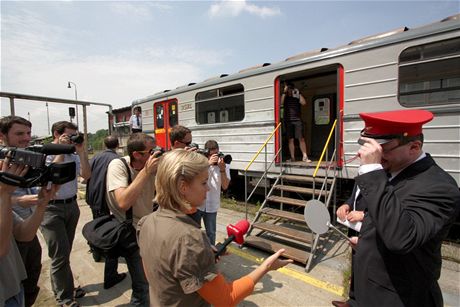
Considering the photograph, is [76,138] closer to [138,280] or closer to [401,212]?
[138,280]

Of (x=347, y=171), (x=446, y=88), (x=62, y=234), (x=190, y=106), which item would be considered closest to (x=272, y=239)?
(x=347, y=171)

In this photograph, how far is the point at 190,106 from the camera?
7359 millimetres

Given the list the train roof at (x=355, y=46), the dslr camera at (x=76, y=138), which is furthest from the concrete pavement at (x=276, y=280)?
the train roof at (x=355, y=46)

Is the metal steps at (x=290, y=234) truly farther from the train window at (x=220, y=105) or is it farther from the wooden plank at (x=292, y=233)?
the train window at (x=220, y=105)

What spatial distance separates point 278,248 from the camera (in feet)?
13.1

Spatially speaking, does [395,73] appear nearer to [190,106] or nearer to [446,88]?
[446,88]

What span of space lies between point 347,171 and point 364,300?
134 inches

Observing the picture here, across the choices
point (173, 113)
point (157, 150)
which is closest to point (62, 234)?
point (157, 150)

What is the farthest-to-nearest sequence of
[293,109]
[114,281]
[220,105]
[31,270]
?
[220,105] → [293,109] → [114,281] → [31,270]

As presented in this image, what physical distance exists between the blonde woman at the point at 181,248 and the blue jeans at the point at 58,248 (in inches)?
75.0

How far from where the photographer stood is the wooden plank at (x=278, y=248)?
3648mm

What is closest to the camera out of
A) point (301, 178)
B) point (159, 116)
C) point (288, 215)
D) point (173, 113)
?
point (288, 215)

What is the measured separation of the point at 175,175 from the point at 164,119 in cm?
755

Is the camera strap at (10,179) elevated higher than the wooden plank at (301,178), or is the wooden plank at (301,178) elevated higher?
the camera strap at (10,179)
